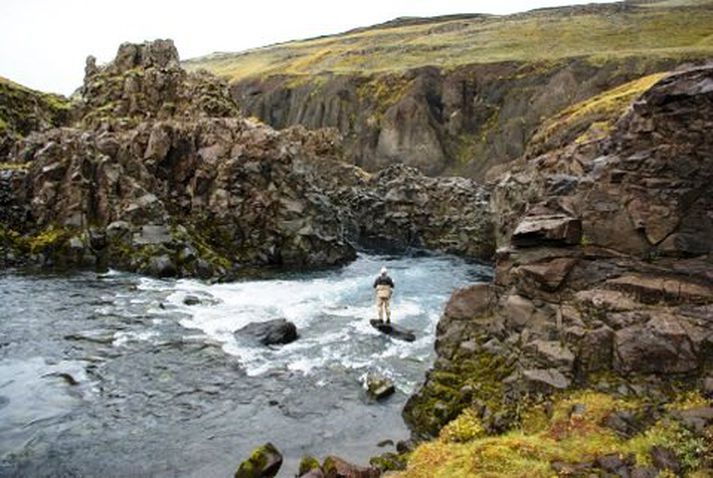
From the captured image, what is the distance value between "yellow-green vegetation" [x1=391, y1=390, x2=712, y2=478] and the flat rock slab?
46.6ft

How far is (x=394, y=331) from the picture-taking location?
1340 inches

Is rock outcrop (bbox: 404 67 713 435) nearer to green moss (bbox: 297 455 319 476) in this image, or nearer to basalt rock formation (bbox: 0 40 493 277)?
green moss (bbox: 297 455 319 476)

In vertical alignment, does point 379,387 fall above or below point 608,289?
below

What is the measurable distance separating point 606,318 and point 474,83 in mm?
106329

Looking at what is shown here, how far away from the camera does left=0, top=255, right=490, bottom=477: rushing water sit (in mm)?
20766

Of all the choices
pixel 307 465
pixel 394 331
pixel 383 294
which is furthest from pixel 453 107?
pixel 307 465

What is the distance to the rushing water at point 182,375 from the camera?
20766mm

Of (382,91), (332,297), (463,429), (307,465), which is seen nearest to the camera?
(307,465)

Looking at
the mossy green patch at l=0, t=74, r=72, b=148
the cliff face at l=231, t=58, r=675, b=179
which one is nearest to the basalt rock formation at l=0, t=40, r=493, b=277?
the mossy green patch at l=0, t=74, r=72, b=148

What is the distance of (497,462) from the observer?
15914 mm

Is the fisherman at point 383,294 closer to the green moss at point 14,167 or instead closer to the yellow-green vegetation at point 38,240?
the yellow-green vegetation at point 38,240

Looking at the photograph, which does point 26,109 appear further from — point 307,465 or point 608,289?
point 608,289

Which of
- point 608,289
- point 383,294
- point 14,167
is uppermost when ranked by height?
point 14,167

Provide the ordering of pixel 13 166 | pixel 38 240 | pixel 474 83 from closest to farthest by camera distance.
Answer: pixel 38 240
pixel 13 166
pixel 474 83
